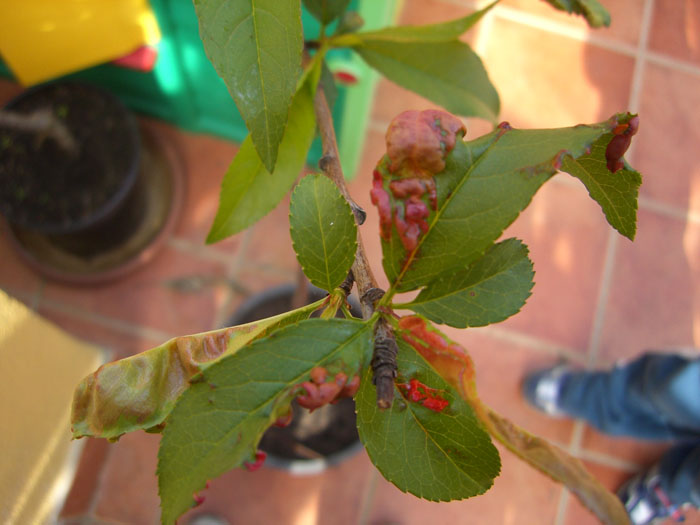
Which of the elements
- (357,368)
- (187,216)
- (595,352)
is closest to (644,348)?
(595,352)

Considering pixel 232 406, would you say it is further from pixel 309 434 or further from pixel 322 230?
pixel 309 434

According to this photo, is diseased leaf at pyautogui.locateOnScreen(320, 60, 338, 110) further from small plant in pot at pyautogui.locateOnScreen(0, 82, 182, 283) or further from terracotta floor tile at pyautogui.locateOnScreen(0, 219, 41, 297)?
terracotta floor tile at pyautogui.locateOnScreen(0, 219, 41, 297)

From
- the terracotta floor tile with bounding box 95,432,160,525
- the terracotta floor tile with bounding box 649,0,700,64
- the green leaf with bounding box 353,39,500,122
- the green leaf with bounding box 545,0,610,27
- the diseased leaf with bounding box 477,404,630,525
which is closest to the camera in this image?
the diseased leaf with bounding box 477,404,630,525

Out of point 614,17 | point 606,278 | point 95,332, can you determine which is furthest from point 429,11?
point 95,332

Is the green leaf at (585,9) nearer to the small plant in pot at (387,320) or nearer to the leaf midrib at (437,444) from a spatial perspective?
the small plant in pot at (387,320)

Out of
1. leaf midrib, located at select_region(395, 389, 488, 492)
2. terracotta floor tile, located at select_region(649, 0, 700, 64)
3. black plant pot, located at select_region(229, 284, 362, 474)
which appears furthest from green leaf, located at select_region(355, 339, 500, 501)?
terracotta floor tile, located at select_region(649, 0, 700, 64)
